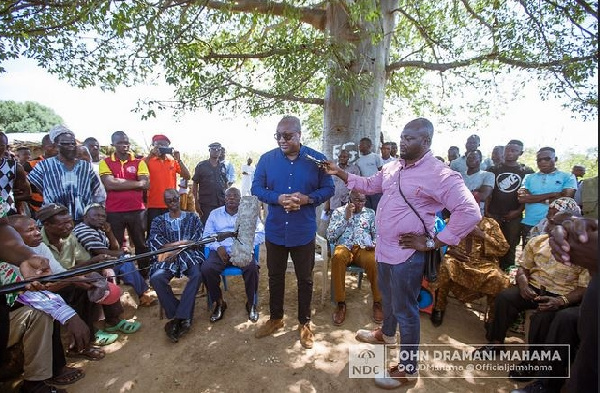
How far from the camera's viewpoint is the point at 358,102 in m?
5.16

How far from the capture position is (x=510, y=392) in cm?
258

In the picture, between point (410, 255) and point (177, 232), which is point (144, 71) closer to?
point (177, 232)

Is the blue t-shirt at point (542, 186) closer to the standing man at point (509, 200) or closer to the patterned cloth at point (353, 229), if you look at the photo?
the standing man at point (509, 200)

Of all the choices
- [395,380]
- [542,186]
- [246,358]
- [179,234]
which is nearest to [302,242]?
[246,358]

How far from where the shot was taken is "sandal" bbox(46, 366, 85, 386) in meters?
2.59

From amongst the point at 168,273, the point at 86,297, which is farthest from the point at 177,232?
the point at 86,297

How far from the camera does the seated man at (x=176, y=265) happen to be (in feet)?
10.9

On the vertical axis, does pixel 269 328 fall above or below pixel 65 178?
below

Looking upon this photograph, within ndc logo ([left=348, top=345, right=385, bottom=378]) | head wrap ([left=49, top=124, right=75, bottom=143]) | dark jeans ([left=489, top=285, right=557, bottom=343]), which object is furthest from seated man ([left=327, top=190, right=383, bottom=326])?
head wrap ([left=49, top=124, right=75, bottom=143])

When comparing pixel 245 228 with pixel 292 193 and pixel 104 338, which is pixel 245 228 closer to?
pixel 292 193

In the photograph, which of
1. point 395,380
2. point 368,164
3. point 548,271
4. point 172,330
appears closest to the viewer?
point 395,380

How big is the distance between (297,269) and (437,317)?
1786mm

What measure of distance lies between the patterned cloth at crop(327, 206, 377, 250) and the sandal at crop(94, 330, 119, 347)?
8.58 feet

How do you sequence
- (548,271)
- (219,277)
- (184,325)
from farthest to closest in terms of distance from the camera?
(219,277) → (184,325) → (548,271)
